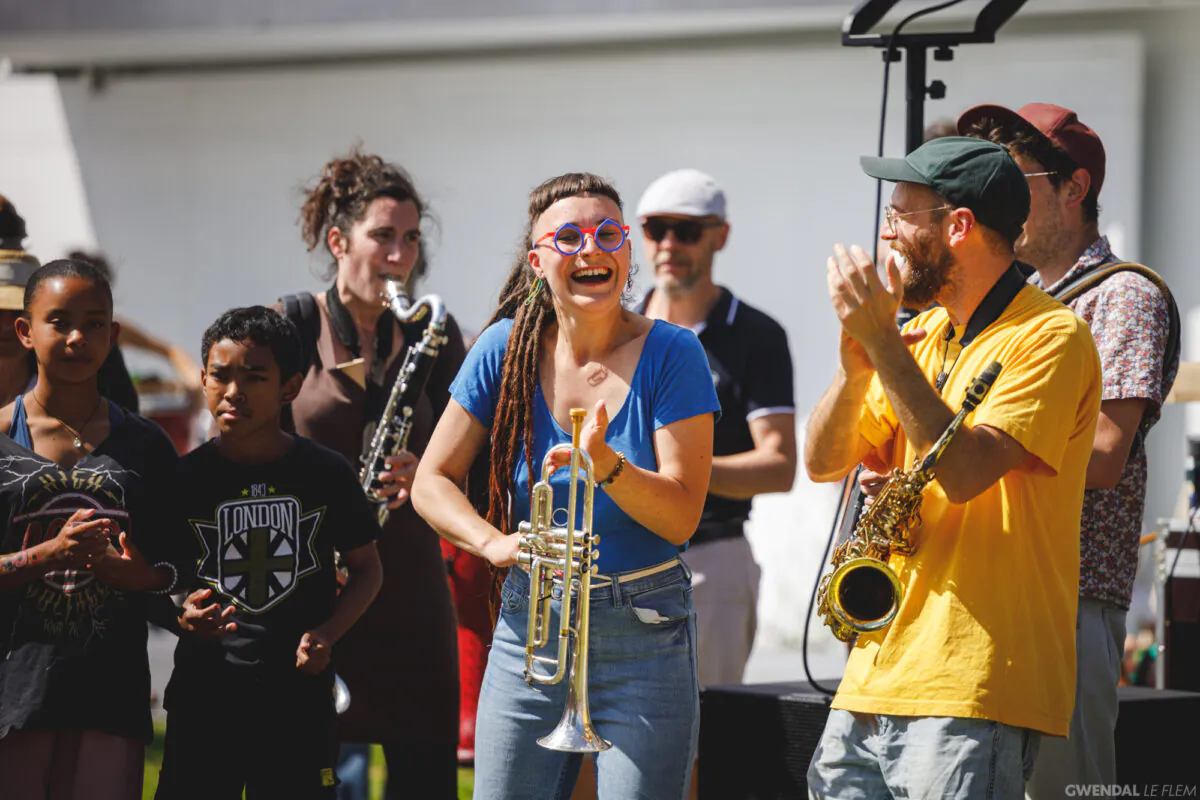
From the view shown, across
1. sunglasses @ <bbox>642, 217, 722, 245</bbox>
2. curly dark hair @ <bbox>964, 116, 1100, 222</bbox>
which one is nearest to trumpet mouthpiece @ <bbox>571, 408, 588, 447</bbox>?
curly dark hair @ <bbox>964, 116, 1100, 222</bbox>

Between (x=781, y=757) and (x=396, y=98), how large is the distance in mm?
6844

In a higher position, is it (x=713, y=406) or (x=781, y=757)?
(x=713, y=406)

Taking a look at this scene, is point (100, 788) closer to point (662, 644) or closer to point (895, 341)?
point (662, 644)

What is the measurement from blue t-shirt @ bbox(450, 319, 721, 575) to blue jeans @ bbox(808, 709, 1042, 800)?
593 mm

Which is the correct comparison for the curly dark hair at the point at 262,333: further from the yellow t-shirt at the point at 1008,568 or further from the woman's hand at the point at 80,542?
the yellow t-shirt at the point at 1008,568

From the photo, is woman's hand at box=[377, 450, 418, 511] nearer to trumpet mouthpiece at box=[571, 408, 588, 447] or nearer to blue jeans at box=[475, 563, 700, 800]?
blue jeans at box=[475, 563, 700, 800]

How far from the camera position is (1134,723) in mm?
4230

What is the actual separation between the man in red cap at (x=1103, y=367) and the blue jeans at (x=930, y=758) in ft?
1.93

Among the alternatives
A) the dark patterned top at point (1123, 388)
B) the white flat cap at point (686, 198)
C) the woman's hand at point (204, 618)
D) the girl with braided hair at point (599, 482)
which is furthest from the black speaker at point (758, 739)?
the white flat cap at point (686, 198)

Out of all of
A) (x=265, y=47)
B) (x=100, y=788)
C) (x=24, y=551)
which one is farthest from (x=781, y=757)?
(x=265, y=47)

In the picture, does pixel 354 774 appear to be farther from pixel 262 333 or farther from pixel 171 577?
pixel 262 333

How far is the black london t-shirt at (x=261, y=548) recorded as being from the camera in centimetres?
369

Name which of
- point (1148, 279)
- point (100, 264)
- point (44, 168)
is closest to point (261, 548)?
point (1148, 279)

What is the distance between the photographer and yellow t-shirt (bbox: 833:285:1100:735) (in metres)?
3.00
